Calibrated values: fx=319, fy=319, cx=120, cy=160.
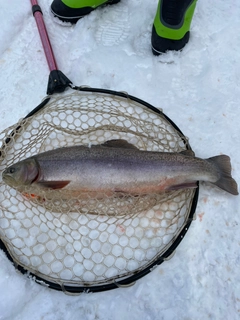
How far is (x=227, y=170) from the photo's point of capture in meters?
1.93

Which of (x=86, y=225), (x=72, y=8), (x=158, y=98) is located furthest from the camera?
(x=72, y=8)

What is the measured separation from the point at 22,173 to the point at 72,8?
1.57 metres

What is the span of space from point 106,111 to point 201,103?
71cm

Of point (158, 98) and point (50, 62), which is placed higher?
point (50, 62)

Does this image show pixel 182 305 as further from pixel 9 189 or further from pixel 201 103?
pixel 201 103

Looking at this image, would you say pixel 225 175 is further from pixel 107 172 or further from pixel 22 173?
pixel 22 173

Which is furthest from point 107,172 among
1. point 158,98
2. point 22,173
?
point 158,98

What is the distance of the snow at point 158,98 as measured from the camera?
175 cm

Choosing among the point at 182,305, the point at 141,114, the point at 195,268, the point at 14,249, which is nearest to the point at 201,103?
the point at 141,114

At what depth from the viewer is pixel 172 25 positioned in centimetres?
243

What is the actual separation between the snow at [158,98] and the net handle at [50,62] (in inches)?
4.2

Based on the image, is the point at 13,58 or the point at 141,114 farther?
the point at 13,58

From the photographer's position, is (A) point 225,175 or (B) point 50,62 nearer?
(A) point 225,175

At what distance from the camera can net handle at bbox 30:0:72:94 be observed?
7.59 ft
